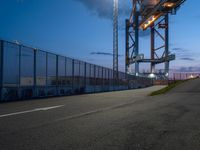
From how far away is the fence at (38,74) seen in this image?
53.1ft

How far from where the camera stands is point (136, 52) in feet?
301

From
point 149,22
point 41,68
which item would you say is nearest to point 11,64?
point 41,68

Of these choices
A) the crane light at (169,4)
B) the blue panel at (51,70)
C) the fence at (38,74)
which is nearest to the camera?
the fence at (38,74)

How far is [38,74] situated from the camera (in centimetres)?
1959

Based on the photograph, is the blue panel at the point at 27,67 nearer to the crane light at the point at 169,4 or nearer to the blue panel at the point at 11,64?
the blue panel at the point at 11,64

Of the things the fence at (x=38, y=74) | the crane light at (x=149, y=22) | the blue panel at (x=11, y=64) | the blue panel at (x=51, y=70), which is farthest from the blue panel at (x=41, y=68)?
the crane light at (x=149, y=22)

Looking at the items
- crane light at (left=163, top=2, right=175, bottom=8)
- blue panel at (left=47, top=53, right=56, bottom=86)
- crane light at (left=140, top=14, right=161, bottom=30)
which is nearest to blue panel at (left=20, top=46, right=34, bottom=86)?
blue panel at (left=47, top=53, right=56, bottom=86)

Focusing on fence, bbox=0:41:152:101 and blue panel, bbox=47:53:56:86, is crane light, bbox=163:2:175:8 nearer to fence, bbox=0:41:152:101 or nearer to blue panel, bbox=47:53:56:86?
fence, bbox=0:41:152:101

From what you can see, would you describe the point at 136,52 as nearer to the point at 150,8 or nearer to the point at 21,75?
the point at 150,8

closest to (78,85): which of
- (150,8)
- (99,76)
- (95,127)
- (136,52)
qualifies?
(99,76)

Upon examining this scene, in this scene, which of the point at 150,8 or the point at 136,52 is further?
the point at 136,52

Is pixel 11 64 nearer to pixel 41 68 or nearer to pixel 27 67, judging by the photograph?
pixel 27 67

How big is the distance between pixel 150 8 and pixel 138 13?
11.3 metres

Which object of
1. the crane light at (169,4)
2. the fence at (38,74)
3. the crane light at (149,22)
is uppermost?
the crane light at (169,4)
